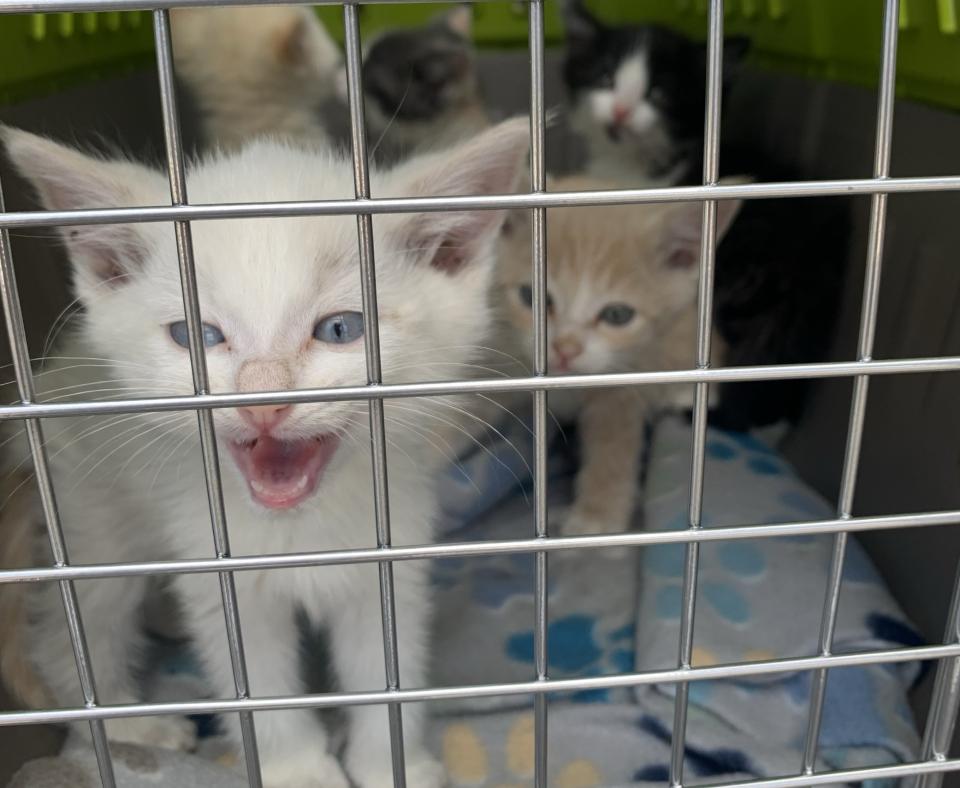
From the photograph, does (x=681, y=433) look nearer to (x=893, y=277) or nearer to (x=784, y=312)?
(x=784, y=312)

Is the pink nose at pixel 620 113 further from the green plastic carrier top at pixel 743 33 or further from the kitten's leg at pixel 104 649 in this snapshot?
the kitten's leg at pixel 104 649

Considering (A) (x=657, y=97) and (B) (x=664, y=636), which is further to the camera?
(A) (x=657, y=97)

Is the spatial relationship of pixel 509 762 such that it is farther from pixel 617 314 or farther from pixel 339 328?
pixel 617 314

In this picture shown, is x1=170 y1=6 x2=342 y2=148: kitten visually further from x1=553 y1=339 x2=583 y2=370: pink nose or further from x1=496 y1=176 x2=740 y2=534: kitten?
x1=553 y1=339 x2=583 y2=370: pink nose

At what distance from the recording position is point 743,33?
1816mm

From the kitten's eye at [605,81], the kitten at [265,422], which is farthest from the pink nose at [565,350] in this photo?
the kitten's eye at [605,81]

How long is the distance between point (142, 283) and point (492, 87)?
129 cm

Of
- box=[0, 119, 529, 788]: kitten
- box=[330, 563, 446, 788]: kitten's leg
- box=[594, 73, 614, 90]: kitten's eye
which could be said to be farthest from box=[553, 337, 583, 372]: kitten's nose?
box=[594, 73, 614, 90]: kitten's eye

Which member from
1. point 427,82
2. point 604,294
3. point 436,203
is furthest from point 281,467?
point 427,82

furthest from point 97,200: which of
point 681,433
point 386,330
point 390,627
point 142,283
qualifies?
point 681,433

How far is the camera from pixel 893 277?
126 cm

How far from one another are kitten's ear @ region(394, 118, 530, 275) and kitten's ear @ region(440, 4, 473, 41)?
39.3 inches

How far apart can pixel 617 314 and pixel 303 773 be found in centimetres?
83

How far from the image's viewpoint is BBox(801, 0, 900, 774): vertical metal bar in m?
0.57
